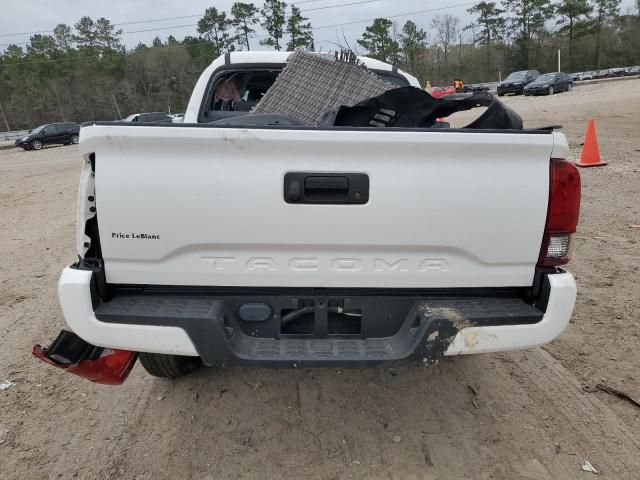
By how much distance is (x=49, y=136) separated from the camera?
2947 cm

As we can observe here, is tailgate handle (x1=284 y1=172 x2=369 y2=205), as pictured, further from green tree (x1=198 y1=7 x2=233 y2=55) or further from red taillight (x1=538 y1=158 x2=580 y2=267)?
green tree (x1=198 y1=7 x2=233 y2=55)

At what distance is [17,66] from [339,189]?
88.8 metres

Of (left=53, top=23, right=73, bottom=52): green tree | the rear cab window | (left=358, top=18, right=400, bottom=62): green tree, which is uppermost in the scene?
(left=53, top=23, right=73, bottom=52): green tree

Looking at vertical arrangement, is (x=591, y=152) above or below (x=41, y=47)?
below

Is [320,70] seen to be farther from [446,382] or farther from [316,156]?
[446,382]

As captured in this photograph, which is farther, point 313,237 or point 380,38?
point 380,38

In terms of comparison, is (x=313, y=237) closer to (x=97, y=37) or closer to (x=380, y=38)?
(x=380, y=38)

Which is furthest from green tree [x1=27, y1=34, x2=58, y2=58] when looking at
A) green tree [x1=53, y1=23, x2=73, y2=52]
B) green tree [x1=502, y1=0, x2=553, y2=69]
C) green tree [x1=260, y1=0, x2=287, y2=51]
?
green tree [x1=502, y1=0, x2=553, y2=69]

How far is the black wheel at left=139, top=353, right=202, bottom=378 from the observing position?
114 inches

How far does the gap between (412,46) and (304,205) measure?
237ft

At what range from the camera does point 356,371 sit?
11.0ft

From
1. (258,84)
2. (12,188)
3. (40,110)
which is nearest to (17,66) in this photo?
(40,110)

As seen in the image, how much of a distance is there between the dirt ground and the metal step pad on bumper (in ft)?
2.29

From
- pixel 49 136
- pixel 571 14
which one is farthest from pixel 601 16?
pixel 49 136
